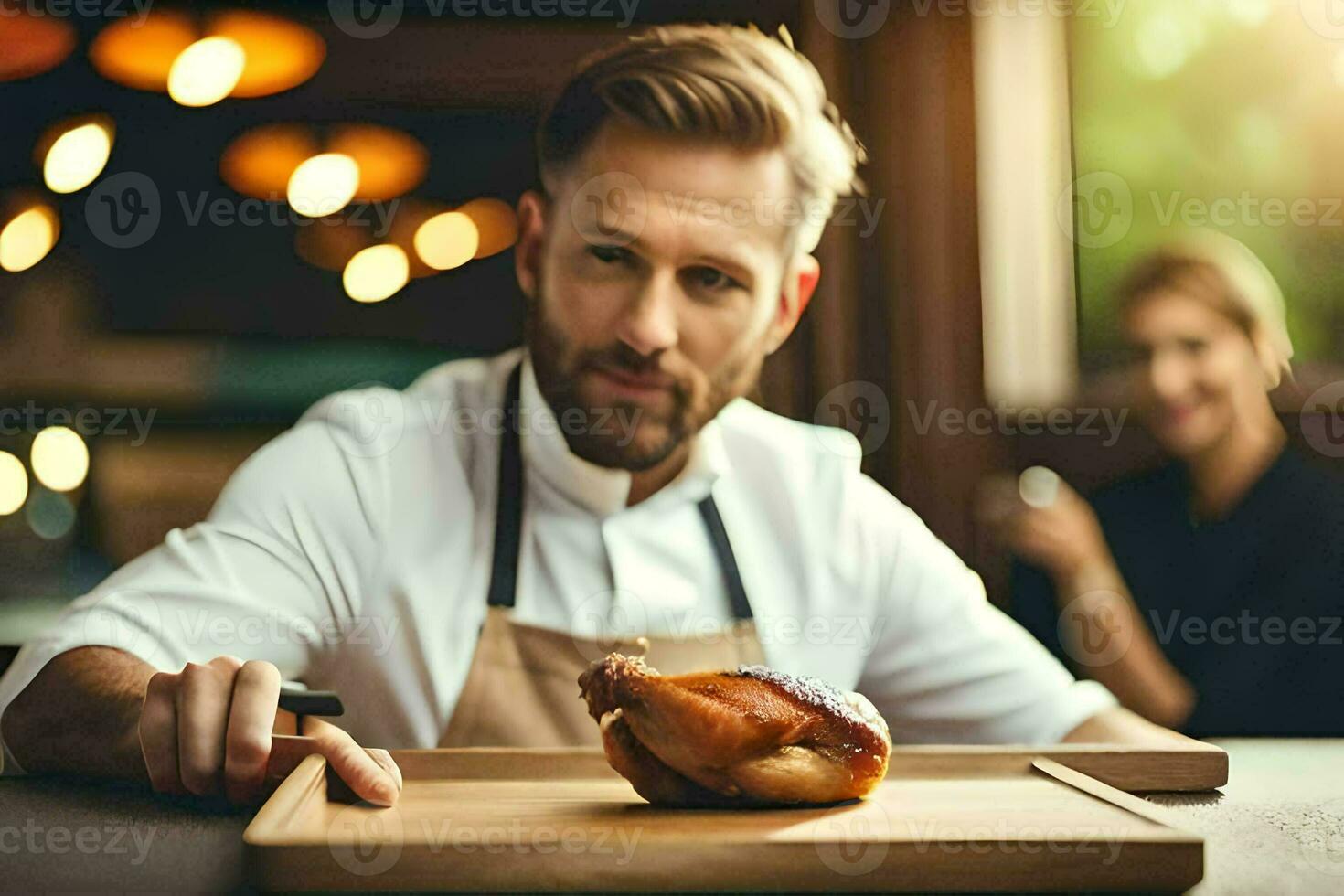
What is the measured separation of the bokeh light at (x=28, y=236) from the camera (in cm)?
180

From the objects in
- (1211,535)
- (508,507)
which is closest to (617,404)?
(508,507)

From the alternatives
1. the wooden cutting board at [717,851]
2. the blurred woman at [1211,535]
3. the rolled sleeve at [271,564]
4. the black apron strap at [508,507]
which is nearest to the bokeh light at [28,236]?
the rolled sleeve at [271,564]

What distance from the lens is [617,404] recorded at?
5.68 feet

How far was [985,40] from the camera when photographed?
1.86 meters

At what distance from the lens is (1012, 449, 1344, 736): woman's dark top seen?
6.15 feet

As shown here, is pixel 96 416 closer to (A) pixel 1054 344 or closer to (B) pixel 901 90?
(B) pixel 901 90

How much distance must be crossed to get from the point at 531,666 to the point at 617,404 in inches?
14.7

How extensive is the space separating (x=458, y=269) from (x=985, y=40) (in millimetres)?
826

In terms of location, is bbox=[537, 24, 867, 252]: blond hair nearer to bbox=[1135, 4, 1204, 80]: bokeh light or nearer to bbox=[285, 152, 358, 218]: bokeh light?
bbox=[285, 152, 358, 218]: bokeh light

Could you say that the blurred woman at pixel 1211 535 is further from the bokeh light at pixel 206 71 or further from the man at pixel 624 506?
the bokeh light at pixel 206 71

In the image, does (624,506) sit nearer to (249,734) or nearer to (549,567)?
(549,567)

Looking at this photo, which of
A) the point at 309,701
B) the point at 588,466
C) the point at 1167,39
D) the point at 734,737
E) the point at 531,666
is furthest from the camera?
the point at 1167,39

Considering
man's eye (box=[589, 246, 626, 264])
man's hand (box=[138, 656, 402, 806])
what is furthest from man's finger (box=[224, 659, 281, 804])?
man's eye (box=[589, 246, 626, 264])

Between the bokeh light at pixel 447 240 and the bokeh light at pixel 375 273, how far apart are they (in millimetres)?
33
